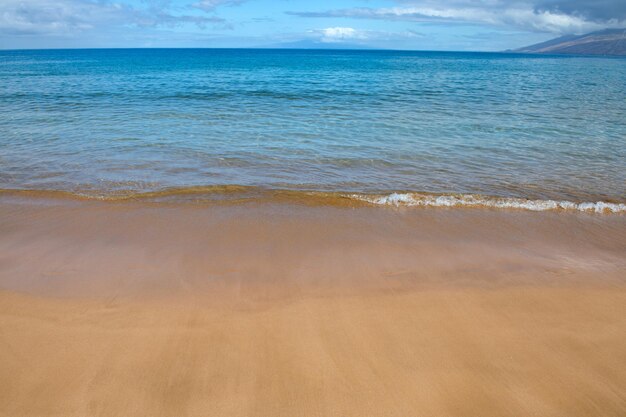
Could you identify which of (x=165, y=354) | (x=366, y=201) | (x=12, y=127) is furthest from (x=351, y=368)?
(x=12, y=127)

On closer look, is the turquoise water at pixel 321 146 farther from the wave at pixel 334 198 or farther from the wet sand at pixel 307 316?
the wet sand at pixel 307 316

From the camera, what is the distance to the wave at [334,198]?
313 inches

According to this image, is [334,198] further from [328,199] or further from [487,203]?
[487,203]

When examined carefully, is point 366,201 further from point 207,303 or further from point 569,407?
point 569,407

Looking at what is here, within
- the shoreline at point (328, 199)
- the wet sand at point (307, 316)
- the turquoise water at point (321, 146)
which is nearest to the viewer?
the wet sand at point (307, 316)

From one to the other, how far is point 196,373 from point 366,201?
5.15 metres

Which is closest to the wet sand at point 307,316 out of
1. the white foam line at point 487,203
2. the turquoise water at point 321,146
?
the white foam line at point 487,203

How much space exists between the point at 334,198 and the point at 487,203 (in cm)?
299

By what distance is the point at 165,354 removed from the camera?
3891 mm

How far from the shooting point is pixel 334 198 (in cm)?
822

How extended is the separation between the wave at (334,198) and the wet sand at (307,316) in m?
0.84

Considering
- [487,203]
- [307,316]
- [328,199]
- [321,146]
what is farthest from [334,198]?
[321,146]

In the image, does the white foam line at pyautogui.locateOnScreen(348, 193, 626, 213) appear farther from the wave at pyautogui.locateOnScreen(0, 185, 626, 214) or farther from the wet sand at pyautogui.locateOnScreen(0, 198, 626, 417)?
the wet sand at pyautogui.locateOnScreen(0, 198, 626, 417)

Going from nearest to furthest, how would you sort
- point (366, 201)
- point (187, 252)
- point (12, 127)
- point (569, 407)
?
point (569, 407) < point (187, 252) < point (366, 201) < point (12, 127)
